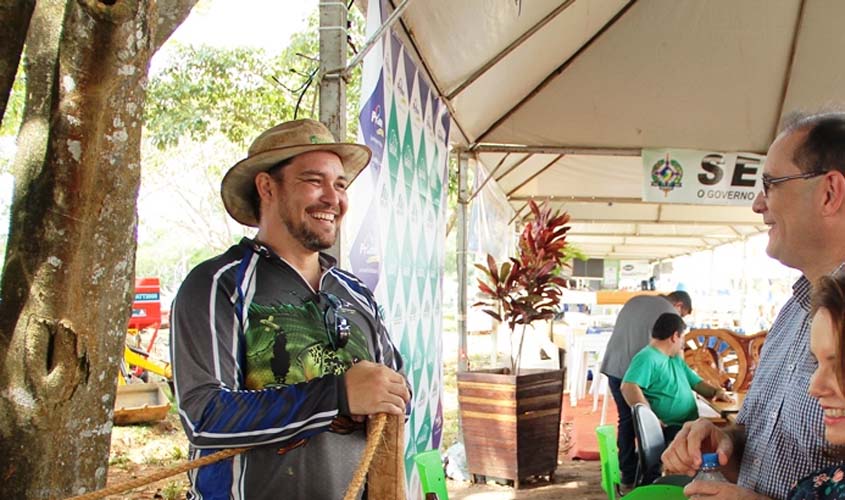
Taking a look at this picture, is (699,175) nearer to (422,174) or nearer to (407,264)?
(422,174)

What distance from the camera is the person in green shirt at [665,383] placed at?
5.00m

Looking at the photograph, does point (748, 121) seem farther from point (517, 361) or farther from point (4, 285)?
point (4, 285)

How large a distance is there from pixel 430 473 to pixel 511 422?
312 cm

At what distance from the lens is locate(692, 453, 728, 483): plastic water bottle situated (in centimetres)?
167

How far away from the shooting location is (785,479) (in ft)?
5.49

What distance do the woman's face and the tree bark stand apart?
75.8 inches

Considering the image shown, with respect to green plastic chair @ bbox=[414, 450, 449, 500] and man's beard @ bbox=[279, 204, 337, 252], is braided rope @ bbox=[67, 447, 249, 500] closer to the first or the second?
man's beard @ bbox=[279, 204, 337, 252]

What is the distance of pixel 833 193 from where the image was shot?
175 centimetres

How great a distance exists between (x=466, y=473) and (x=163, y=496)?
2.39 metres

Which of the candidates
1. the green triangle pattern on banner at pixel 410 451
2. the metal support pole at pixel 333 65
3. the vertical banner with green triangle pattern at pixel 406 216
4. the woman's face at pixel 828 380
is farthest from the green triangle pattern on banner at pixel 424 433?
the woman's face at pixel 828 380

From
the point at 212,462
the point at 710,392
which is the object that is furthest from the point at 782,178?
the point at 710,392

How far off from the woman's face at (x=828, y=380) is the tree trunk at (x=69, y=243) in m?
1.56

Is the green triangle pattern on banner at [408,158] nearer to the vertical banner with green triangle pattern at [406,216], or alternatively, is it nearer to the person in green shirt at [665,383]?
the vertical banner with green triangle pattern at [406,216]

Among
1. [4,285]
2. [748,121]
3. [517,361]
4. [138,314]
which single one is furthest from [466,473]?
[138,314]
